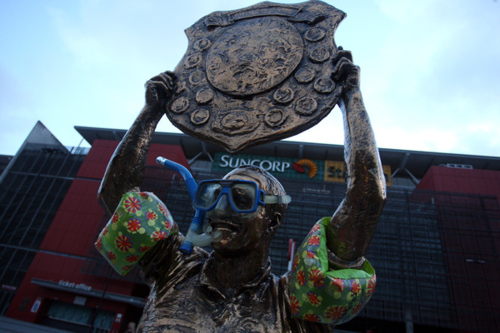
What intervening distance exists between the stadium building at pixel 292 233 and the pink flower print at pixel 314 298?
8.85 m

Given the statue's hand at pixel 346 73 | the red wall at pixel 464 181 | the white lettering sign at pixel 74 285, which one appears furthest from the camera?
the red wall at pixel 464 181

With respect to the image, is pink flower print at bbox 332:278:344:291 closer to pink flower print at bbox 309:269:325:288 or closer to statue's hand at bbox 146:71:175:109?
pink flower print at bbox 309:269:325:288

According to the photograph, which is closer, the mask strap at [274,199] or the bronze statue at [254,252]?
the bronze statue at [254,252]

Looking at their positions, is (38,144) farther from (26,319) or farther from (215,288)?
(215,288)

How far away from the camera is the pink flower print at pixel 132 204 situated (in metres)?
1.46

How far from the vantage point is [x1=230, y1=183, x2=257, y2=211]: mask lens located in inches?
53.3

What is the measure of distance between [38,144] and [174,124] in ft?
76.5

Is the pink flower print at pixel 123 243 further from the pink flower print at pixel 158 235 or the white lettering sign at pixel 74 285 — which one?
the white lettering sign at pixel 74 285

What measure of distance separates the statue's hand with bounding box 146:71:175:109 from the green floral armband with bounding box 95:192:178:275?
69 centimetres

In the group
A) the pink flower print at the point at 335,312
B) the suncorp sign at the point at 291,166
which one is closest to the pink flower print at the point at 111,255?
the pink flower print at the point at 335,312

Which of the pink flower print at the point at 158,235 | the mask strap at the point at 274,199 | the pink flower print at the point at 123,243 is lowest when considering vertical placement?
the pink flower print at the point at 123,243

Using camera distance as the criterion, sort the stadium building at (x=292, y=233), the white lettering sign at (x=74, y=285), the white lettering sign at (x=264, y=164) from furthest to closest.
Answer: the white lettering sign at (x=264, y=164) < the white lettering sign at (x=74, y=285) < the stadium building at (x=292, y=233)

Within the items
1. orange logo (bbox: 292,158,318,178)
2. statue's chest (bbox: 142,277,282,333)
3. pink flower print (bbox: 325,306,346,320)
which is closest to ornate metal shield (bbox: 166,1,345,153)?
statue's chest (bbox: 142,277,282,333)

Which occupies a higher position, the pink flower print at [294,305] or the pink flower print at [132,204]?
the pink flower print at [132,204]
